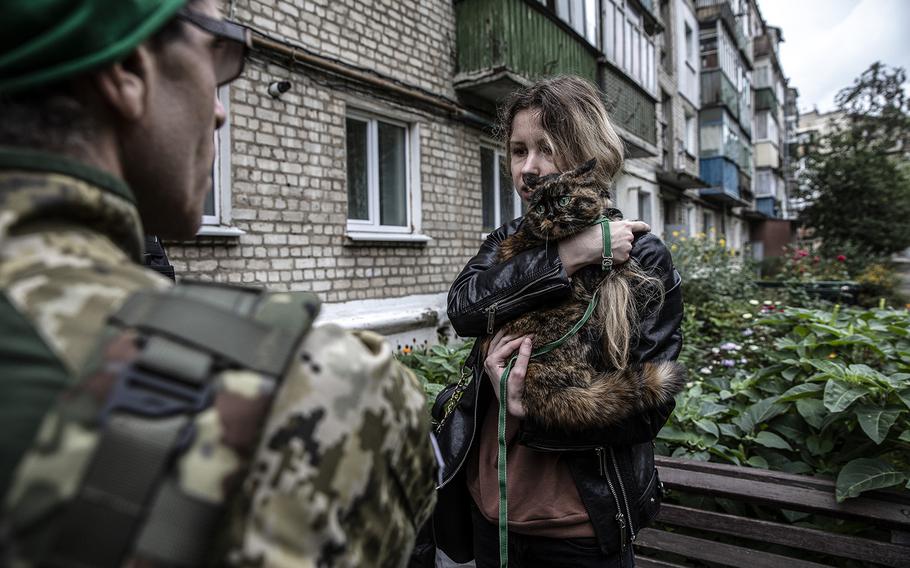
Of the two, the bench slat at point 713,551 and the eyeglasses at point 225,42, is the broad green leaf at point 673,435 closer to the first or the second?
the bench slat at point 713,551

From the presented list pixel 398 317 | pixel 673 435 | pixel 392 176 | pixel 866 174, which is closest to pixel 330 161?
pixel 392 176

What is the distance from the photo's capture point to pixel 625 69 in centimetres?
975

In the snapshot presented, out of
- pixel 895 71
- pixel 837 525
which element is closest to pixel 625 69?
pixel 837 525

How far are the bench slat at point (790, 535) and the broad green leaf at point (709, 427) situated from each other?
1.59ft

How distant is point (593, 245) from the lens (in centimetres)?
143

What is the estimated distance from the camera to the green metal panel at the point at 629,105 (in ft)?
28.7

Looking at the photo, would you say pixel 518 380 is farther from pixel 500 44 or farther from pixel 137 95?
pixel 500 44

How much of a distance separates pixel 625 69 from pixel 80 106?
10.5m

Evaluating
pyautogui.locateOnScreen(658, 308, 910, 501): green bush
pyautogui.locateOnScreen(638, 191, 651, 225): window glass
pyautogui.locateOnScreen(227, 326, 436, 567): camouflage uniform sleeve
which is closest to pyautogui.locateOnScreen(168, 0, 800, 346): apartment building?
pyautogui.locateOnScreen(658, 308, 910, 501): green bush

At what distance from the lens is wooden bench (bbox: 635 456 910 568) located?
79.6 inches

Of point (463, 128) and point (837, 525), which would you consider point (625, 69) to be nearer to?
point (463, 128)

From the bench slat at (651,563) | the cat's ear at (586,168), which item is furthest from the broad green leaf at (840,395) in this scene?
the cat's ear at (586,168)

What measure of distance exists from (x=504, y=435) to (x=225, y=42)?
1.08 metres

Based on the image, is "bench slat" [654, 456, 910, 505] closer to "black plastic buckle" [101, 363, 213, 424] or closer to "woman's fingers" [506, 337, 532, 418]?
"woman's fingers" [506, 337, 532, 418]
